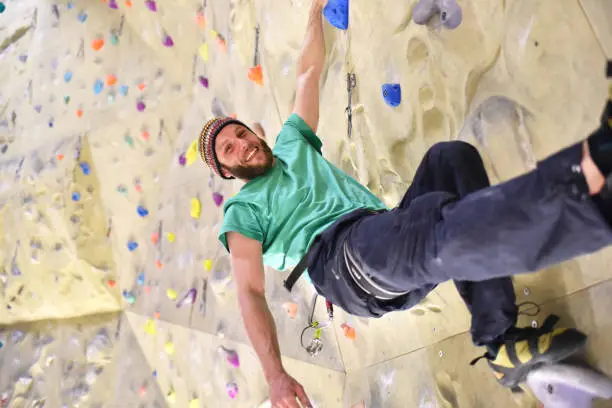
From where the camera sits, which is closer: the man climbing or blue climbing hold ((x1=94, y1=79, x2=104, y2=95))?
the man climbing

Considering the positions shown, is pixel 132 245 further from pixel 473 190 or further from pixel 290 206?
pixel 473 190

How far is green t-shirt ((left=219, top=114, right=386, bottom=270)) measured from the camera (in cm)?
145

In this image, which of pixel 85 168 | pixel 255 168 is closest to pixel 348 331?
pixel 255 168

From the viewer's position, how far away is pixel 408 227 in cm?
107

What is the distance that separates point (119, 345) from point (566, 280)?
9.15 feet

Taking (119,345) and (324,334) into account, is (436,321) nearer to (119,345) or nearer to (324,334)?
(324,334)

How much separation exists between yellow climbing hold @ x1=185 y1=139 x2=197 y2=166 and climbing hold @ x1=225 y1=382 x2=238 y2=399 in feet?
4.01

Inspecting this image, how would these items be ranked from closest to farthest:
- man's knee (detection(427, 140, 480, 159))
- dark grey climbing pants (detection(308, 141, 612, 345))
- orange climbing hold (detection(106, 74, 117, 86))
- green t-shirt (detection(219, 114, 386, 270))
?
dark grey climbing pants (detection(308, 141, 612, 345)) < man's knee (detection(427, 140, 480, 159)) < green t-shirt (detection(219, 114, 386, 270)) < orange climbing hold (detection(106, 74, 117, 86))

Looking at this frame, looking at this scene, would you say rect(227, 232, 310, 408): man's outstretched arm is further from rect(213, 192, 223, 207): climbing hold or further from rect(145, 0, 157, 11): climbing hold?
rect(145, 0, 157, 11): climbing hold

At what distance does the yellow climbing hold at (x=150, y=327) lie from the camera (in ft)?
10.3

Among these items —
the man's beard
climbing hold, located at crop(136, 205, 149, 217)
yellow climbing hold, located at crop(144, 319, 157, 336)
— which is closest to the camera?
the man's beard

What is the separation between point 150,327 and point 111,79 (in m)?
1.57

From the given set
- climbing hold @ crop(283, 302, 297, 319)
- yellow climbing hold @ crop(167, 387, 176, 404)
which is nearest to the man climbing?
climbing hold @ crop(283, 302, 297, 319)

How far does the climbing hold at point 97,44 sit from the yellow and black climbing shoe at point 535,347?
3.18m
